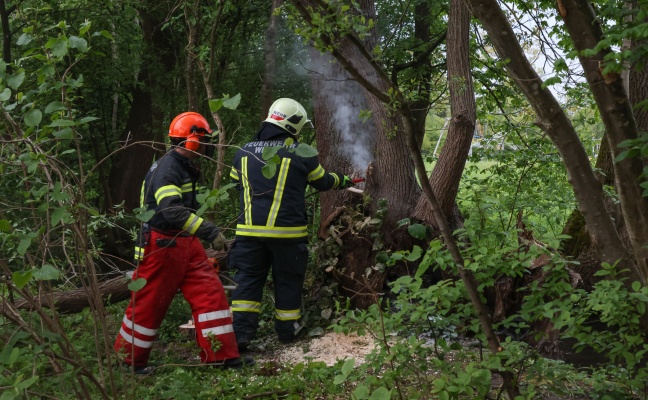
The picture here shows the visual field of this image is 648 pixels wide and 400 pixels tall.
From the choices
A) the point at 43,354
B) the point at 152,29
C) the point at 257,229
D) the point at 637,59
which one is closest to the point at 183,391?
the point at 43,354

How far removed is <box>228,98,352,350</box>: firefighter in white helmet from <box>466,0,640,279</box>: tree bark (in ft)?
10.1

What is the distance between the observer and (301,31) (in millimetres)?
3627

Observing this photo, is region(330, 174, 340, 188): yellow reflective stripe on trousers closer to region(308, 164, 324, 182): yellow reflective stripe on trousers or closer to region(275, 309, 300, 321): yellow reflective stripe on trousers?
region(308, 164, 324, 182): yellow reflective stripe on trousers

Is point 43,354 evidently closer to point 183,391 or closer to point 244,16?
point 183,391

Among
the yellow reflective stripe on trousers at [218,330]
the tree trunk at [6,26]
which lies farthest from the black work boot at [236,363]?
the tree trunk at [6,26]

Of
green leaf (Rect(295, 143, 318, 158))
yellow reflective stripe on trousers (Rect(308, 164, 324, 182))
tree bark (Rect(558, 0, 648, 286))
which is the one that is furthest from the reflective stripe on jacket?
tree bark (Rect(558, 0, 648, 286))

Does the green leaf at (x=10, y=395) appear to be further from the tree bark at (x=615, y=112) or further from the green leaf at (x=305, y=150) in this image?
the tree bark at (x=615, y=112)

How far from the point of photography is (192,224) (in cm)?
560

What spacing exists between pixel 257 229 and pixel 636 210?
3425mm

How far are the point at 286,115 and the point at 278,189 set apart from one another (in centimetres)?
61

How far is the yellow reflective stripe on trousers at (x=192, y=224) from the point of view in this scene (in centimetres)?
557

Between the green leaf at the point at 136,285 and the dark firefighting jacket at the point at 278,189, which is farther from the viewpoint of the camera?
the dark firefighting jacket at the point at 278,189

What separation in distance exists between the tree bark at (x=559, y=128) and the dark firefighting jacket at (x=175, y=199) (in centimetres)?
266

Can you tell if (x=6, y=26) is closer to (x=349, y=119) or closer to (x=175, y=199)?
(x=349, y=119)
